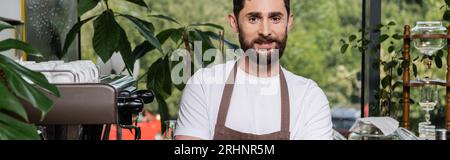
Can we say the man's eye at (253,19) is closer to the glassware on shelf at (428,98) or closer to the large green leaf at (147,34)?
the large green leaf at (147,34)

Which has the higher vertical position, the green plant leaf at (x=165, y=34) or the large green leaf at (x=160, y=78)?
the green plant leaf at (x=165, y=34)

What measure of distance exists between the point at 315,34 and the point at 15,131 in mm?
4194

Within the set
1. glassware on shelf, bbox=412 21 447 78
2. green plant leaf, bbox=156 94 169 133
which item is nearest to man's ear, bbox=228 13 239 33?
green plant leaf, bbox=156 94 169 133

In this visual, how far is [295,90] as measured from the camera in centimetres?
127

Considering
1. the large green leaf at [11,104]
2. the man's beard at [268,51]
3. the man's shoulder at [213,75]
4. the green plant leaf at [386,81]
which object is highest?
the man's beard at [268,51]

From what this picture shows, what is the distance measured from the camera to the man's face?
1154 millimetres

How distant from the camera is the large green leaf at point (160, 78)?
263 cm

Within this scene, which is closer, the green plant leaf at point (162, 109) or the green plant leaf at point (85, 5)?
the green plant leaf at point (85, 5)

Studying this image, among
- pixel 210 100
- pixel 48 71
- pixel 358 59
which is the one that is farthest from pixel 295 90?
pixel 358 59

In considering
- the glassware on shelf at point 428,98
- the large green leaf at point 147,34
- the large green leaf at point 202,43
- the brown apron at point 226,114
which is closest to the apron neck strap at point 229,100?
the brown apron at point 226,114

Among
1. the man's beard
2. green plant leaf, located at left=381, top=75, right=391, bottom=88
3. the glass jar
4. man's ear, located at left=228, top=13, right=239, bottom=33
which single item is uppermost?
man's ear, located at left=228, top=13, right=239, bottom=33

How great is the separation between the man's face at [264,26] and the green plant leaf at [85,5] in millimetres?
1171

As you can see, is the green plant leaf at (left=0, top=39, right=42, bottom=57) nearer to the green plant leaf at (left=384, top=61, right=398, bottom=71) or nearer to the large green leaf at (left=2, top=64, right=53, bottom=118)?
the large green leaf at (left=2, top=64, right=53, bottom=118)
